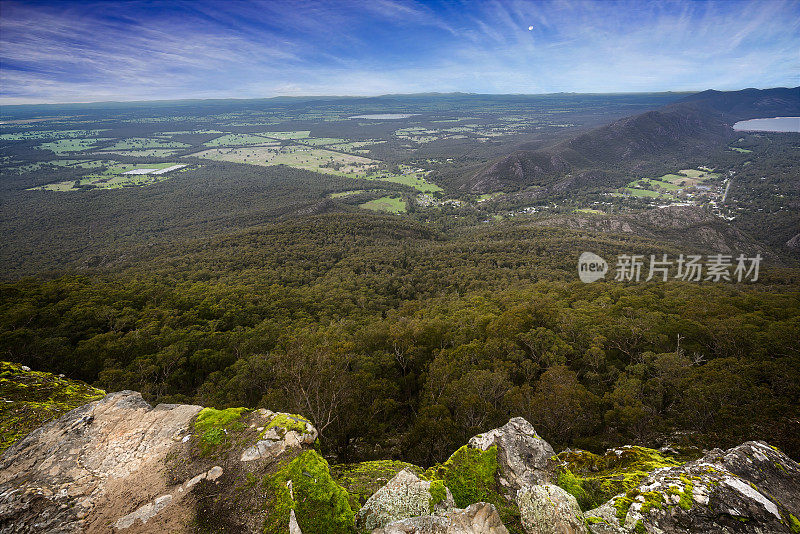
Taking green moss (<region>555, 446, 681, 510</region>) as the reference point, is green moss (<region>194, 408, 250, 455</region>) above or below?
above

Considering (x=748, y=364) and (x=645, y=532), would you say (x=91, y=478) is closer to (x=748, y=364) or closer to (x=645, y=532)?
(x=645, y=532)

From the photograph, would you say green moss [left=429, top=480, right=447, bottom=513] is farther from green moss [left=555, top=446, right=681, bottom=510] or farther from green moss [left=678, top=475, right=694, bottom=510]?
green moss [left=678, top=475, right=694, bottom=510]

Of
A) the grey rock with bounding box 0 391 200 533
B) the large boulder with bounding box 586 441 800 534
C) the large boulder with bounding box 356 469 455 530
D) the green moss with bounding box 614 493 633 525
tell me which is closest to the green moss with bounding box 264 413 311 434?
the grey rock with bounding box 0 391 200 533

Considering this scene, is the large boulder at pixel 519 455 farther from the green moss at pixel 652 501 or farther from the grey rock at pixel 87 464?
the grey rock at pixel 87 464

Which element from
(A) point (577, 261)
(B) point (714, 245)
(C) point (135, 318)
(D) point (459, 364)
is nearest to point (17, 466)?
(D) point (459, 364)

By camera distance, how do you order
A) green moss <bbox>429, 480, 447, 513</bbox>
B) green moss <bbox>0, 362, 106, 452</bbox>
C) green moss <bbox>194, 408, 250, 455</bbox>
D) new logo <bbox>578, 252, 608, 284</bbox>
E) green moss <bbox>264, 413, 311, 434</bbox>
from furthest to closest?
new logo <bbox>578, 252, 608, 284</bbox>, green moss <bbox>0, 362, 106, 452</bbox>, green moss <bbox>264, 413, 311, 434</bbox>, green moss <bbox>194, 408, 250, 455</bbox>, green moss <bbox>429, 480, 447, 513</bbox>

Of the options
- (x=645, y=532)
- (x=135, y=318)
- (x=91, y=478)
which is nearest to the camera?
(x=645, y=532)

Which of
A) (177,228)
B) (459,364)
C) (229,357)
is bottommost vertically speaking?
(177,228)
